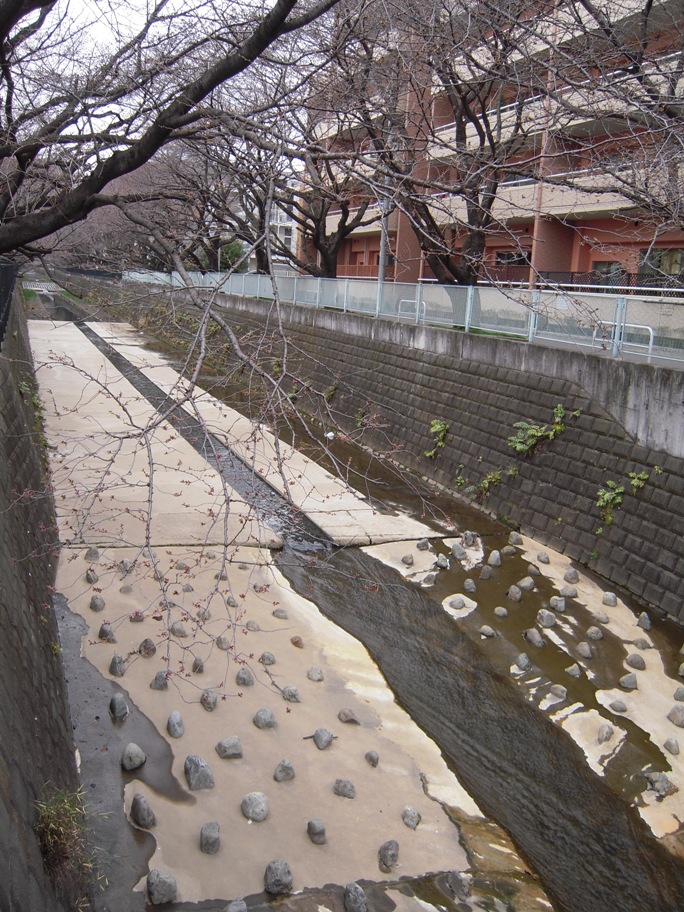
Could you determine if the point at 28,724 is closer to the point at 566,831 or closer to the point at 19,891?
the point at 19,891

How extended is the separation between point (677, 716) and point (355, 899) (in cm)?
358

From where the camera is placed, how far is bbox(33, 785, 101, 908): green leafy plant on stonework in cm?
349

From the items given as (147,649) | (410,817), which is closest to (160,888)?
(410,817)

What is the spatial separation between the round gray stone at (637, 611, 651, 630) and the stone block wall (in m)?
5.61

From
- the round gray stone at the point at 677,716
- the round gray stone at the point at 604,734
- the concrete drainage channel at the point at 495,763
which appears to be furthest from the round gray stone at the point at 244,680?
the round gray stone at the point at 677,716

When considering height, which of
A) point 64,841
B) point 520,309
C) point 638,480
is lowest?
point 64,841

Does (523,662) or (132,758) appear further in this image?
(523,662)

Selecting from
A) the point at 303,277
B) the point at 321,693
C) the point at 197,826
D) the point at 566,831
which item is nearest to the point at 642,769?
the point at 566,831

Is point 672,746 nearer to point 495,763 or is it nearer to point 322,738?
point 495,763

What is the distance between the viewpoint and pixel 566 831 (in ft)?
17.8

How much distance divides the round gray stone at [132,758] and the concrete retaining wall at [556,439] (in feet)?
9.07

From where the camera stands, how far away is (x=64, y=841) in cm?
357

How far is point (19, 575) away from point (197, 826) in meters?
1.97

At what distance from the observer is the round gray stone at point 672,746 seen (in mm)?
6150
